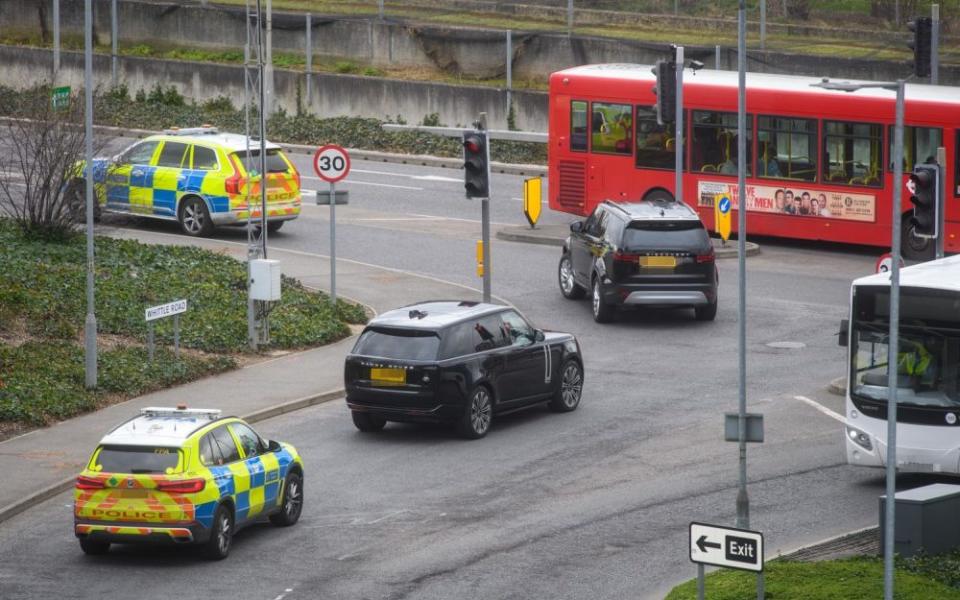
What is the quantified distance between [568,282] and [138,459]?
1476 centimetres

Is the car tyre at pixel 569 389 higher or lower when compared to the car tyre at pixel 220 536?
higher

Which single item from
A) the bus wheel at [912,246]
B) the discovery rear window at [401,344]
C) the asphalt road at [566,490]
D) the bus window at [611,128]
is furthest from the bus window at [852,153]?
the discovery rear window at [401,344]

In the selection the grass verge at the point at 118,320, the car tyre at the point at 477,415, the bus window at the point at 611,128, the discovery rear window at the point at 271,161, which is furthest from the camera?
the bus window at the point at 611,128

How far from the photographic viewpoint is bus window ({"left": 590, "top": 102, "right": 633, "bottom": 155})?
117ft

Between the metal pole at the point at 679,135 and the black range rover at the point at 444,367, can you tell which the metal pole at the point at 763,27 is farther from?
the black range rover at the point at 444,367

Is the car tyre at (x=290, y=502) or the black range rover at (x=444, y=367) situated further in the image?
the black range rover at (x=444, y=367)

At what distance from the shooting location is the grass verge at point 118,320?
22844 mm

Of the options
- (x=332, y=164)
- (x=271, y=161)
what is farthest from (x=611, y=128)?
(x=332, y=164)

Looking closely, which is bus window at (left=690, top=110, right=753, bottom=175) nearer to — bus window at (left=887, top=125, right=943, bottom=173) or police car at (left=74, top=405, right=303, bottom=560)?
bus window at (left=887, top=125, right=943, bottom=173)

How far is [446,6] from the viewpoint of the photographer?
51.8 m

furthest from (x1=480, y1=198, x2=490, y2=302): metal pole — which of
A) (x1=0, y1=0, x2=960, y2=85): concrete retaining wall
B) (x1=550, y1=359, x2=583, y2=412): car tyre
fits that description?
(x1=0, y1=0, x2=960, y2=85): concrete retaining wall

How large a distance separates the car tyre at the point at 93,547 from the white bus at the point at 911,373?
312 inches

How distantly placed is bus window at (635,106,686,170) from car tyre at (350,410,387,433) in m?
14.6

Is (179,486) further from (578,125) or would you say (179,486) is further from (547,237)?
(578,125)
